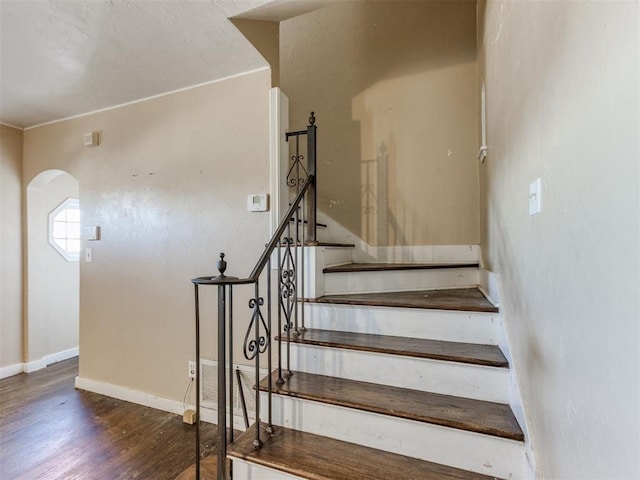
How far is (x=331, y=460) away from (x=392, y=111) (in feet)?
8.95

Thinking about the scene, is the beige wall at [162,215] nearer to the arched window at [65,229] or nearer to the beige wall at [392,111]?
the arched window at [65,229]

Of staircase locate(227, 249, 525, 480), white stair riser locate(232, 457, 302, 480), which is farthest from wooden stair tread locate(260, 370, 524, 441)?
white stair riser locate(232, 457, 302, 480)

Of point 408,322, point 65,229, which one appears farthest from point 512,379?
point 65,229

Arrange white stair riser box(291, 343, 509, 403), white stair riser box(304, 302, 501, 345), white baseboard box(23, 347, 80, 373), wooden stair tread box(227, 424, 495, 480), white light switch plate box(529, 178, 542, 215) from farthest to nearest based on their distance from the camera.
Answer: white baseboard box(23, 347, 80, 373)
white stair riser box(304, 302, 501, 345)
white stair riser box(291, 343, 509, 403)
wooden stair tread box(227, 424, 495, 480)
white light switch plate box(529, 178, 542, 215)

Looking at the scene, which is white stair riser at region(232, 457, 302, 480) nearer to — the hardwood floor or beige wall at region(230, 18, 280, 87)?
the hardwood floor

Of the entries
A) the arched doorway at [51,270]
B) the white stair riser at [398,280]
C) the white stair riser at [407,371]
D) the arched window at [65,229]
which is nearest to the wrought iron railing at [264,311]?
the white stair riser at [407,371]

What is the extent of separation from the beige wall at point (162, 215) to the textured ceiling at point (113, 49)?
0.56 ft

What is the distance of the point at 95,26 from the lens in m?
1.70

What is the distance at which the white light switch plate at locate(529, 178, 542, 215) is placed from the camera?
100 cm

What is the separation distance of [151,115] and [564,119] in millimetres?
2700

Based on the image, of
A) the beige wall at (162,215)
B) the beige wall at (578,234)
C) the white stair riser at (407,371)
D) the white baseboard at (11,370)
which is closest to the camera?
the beige wall at (578,234)

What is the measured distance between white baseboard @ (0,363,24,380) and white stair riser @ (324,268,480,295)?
329cm

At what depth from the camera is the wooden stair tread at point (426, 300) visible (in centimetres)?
162

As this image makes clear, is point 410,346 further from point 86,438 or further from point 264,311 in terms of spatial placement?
point 86,438
